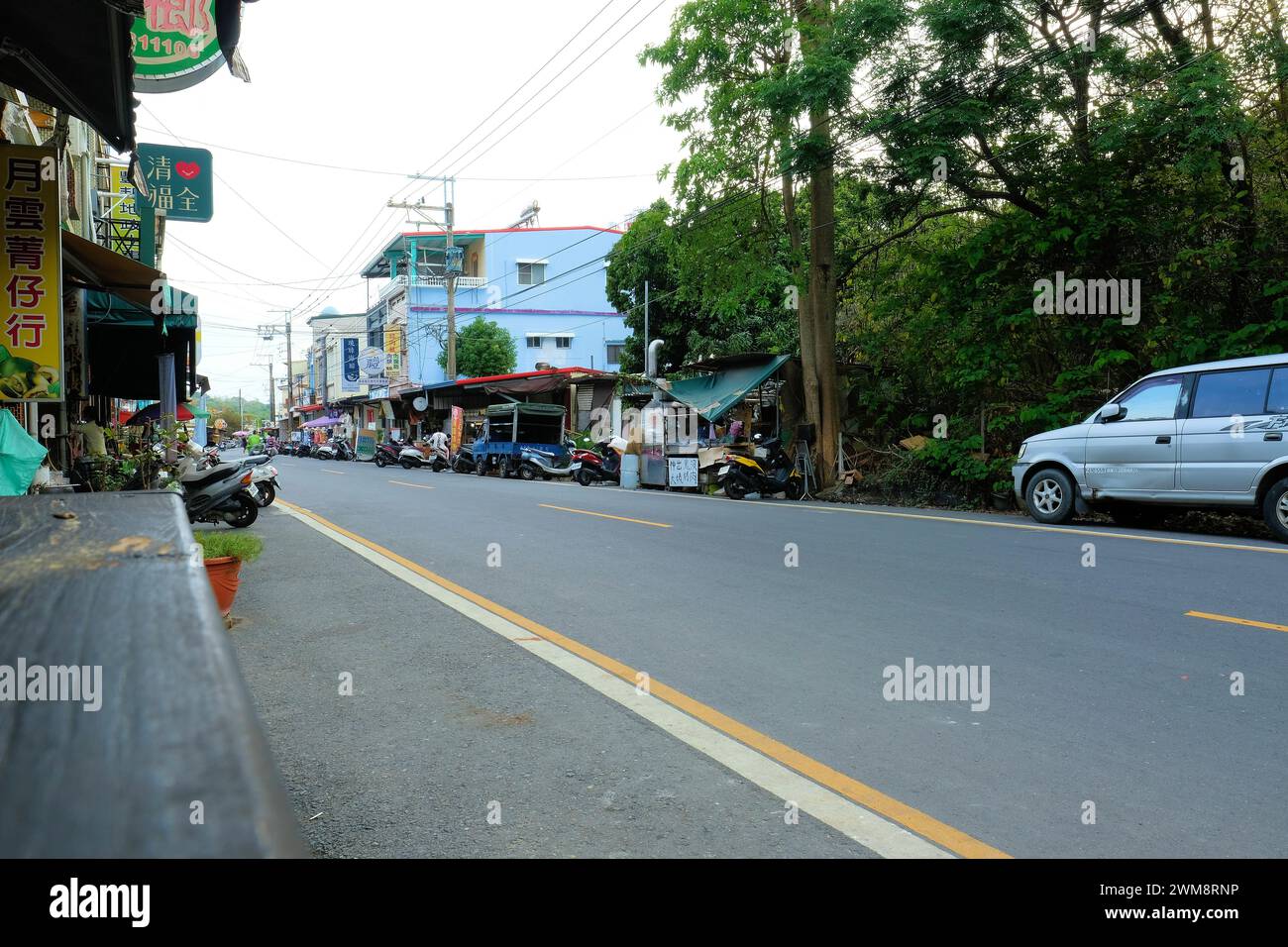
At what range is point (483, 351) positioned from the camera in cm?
4912

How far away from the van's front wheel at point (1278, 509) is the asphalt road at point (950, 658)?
1.15ft

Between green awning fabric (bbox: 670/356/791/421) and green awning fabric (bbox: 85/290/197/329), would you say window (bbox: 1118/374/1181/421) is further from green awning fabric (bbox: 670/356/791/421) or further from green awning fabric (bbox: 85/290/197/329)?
green awning fabric (bbox: 85/290/197/329)

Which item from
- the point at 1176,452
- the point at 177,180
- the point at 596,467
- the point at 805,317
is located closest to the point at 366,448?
the point at 596,467

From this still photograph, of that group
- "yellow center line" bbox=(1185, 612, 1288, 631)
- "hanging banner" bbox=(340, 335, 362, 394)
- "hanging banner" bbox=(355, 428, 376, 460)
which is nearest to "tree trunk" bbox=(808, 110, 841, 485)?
"yellow center line" bbox=(1185, 612, 1288, 631)

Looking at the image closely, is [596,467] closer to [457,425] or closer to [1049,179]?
[1049,179]

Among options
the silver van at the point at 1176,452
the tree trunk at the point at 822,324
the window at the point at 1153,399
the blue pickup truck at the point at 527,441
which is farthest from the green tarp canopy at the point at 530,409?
the window at the point at 1153,399

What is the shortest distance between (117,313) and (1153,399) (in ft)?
47.5

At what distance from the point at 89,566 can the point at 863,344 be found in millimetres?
19649

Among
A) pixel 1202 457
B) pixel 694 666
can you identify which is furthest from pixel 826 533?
pixel 694 666

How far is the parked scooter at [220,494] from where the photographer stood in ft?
39.8

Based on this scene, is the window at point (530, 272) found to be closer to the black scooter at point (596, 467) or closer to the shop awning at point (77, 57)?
the black scooter at point (596, 467)

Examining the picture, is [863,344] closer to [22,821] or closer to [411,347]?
[22,821]

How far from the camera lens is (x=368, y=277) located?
6362cm

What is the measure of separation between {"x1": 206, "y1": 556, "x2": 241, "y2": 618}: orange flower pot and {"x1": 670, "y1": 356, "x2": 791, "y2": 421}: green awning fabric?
46.8ft
